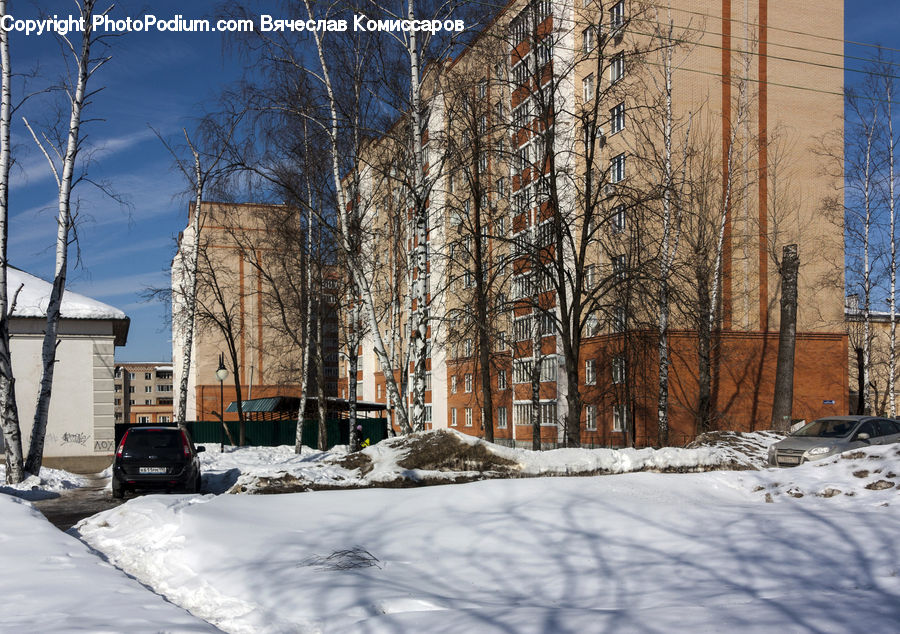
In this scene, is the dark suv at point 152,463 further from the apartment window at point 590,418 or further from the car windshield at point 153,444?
the apartment window at point 590,418

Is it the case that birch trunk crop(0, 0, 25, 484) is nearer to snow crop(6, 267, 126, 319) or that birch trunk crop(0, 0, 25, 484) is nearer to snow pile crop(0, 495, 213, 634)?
snow crop(6, 267, 126, 319)

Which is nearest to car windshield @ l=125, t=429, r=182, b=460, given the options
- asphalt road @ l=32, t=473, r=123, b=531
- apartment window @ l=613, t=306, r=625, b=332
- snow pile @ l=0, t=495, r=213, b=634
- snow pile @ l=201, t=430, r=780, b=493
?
asphalt road @ l=32, t=473, r=123, b=531

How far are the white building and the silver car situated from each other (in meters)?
20.1

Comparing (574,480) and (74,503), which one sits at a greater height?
(574,480)

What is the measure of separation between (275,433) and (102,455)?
17361 mm

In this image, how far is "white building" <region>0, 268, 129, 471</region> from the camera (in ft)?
77.2

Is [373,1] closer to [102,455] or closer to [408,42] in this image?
[408,42]

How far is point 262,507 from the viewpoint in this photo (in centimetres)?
952

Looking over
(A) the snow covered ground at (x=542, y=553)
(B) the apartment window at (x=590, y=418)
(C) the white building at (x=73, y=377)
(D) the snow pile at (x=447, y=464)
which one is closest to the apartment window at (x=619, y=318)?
(D) the snow pile at (x=447, y=464)

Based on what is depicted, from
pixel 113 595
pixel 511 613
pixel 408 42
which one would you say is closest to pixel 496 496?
pixel 511 613

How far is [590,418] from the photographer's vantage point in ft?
108

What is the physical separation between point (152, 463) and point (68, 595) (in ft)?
33.9

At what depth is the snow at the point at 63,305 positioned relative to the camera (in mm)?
23797

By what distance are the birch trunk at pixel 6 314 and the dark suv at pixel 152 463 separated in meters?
2.75
